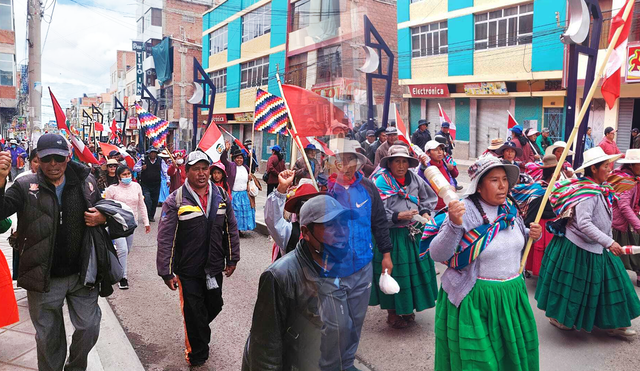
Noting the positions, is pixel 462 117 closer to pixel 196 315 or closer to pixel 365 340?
pixel 365 340

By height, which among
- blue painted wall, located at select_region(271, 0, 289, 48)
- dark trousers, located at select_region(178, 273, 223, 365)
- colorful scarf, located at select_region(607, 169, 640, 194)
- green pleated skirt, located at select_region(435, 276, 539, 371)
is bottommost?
dark trousers, located at select_region(178, 273, 223, 365)

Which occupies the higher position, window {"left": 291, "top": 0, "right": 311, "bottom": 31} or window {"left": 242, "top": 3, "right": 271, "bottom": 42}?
window {"left": 242, "top": 3, "right": 271, "bottom": 42}

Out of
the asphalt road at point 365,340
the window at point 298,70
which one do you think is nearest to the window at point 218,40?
the asphalt road at point 365,340

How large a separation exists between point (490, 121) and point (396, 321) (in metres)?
16.3

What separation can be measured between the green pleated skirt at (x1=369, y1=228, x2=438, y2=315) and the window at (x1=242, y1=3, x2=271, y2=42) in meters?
18.0

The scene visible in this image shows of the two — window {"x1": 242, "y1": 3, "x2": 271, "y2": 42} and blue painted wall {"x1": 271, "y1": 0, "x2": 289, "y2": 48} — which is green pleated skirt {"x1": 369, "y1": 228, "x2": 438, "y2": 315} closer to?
blue painted wall {"x1": 271, "y1": 0, "x2": 289, "y2": 48}

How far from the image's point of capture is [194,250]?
12.2 feet

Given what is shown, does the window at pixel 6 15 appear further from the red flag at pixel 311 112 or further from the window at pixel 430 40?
the red flag at pixel 311 112

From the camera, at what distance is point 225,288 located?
5.86 metres

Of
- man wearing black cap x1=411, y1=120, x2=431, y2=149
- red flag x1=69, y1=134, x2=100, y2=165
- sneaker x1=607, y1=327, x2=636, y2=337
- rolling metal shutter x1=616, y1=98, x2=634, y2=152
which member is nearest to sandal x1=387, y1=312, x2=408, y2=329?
sneaker x1=607, y1=327, x2=636, y2=337

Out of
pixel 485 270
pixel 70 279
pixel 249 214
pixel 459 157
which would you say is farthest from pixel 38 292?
pixel 459 157

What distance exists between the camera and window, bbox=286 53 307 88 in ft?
3.22

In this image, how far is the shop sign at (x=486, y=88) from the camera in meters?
18.2

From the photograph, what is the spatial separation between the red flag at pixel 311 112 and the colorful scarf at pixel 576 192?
3.55 metres
